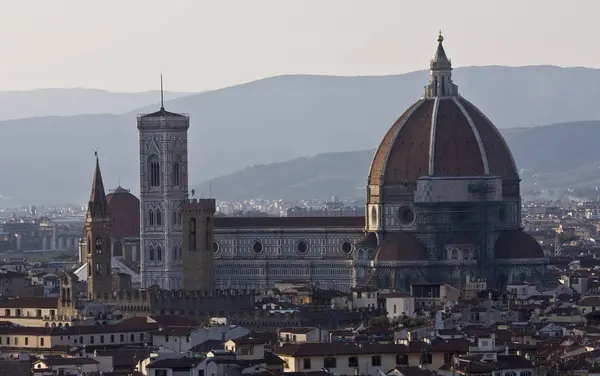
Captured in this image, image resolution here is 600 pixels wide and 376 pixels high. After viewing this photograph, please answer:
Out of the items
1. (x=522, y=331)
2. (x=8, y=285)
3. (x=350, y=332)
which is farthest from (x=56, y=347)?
(x=8, y=285)

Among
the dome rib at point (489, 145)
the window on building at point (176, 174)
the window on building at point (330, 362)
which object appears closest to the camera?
the window on building at point (330, 362)

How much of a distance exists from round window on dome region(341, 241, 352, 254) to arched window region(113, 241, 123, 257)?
16993mm

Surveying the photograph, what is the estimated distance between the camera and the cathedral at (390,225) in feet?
449

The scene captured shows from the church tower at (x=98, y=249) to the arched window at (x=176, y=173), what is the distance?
1759 cm

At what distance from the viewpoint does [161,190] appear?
14512cm

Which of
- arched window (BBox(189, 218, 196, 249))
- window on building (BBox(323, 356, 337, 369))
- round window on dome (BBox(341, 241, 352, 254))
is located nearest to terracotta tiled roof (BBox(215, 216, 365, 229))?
round window on dome (BBox(341, 241, 352, 254))

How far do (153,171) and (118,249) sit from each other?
11876 millimetres

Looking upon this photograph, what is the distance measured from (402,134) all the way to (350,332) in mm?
49464

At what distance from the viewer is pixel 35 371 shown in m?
75.6

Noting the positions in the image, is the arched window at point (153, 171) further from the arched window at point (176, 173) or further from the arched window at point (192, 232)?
the arched window at point (192, 232)

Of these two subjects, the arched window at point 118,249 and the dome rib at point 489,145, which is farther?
the arched window at point 118,249

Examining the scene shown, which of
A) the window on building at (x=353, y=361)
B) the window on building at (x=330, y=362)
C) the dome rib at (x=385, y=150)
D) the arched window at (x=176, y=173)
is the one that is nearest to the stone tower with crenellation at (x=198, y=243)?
the arched window at (x=176, y=173)

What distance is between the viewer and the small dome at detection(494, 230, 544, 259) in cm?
13712

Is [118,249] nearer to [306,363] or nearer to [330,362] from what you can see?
[330,362]
